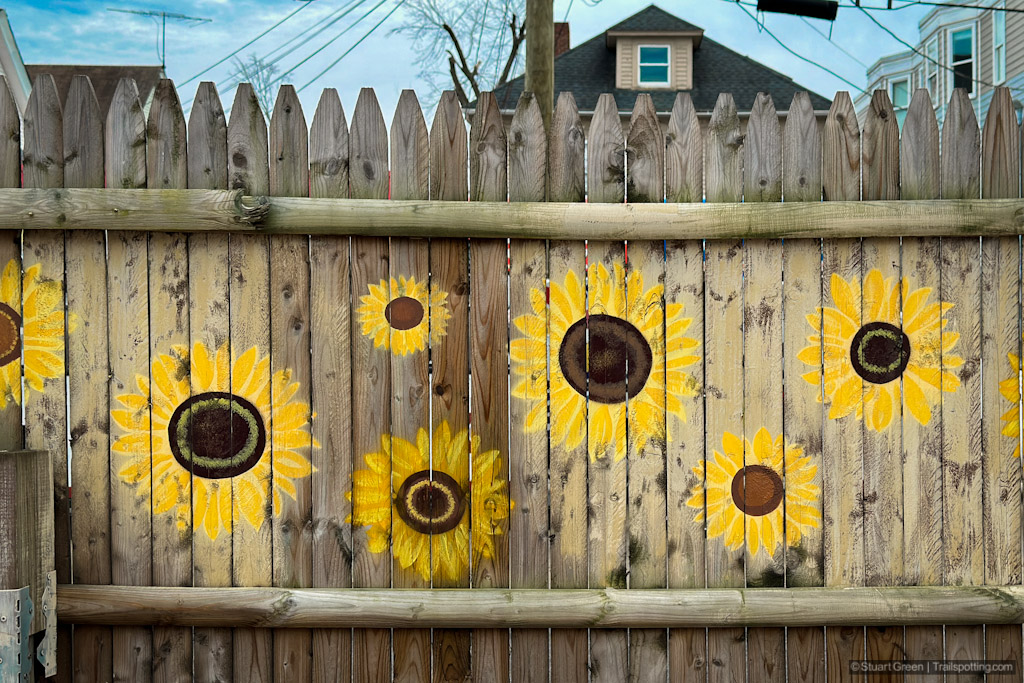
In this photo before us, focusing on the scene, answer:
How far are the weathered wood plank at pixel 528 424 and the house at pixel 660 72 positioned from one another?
13335 mm

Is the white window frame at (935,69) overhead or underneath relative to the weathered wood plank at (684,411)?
overhead

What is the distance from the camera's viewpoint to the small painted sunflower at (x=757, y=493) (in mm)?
2840

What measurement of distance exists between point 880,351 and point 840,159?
693 mm

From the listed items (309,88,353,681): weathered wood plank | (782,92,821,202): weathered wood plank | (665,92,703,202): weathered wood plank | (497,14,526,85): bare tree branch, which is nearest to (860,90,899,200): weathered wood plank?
(782,92,821,202): weathered wood plank

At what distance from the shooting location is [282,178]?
2809 millimetres

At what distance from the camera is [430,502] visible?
2.82 meters

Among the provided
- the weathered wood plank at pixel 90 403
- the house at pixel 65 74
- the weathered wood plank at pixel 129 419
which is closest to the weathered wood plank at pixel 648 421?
the weathered wood plank at pixel 129 419

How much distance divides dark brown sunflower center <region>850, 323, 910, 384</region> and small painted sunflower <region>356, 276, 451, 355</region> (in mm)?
1448

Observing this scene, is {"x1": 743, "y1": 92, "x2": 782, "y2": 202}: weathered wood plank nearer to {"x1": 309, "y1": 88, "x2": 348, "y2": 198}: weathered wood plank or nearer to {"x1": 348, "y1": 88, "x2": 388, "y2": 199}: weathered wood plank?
{"x1": 348, "y1": 88, "x2": 388, "y2": 199}: weathered wood plank

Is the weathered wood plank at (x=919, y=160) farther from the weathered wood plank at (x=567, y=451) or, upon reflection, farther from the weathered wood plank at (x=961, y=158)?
the weathered wood plank at (x=567, y=451)

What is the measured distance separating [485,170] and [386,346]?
2.31ft

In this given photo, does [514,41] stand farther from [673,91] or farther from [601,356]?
[601,356]

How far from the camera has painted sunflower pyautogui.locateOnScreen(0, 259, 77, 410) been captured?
9.28 feet

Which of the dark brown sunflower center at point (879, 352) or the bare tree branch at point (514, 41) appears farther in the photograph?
the bare tree branch at point (514, 41)
